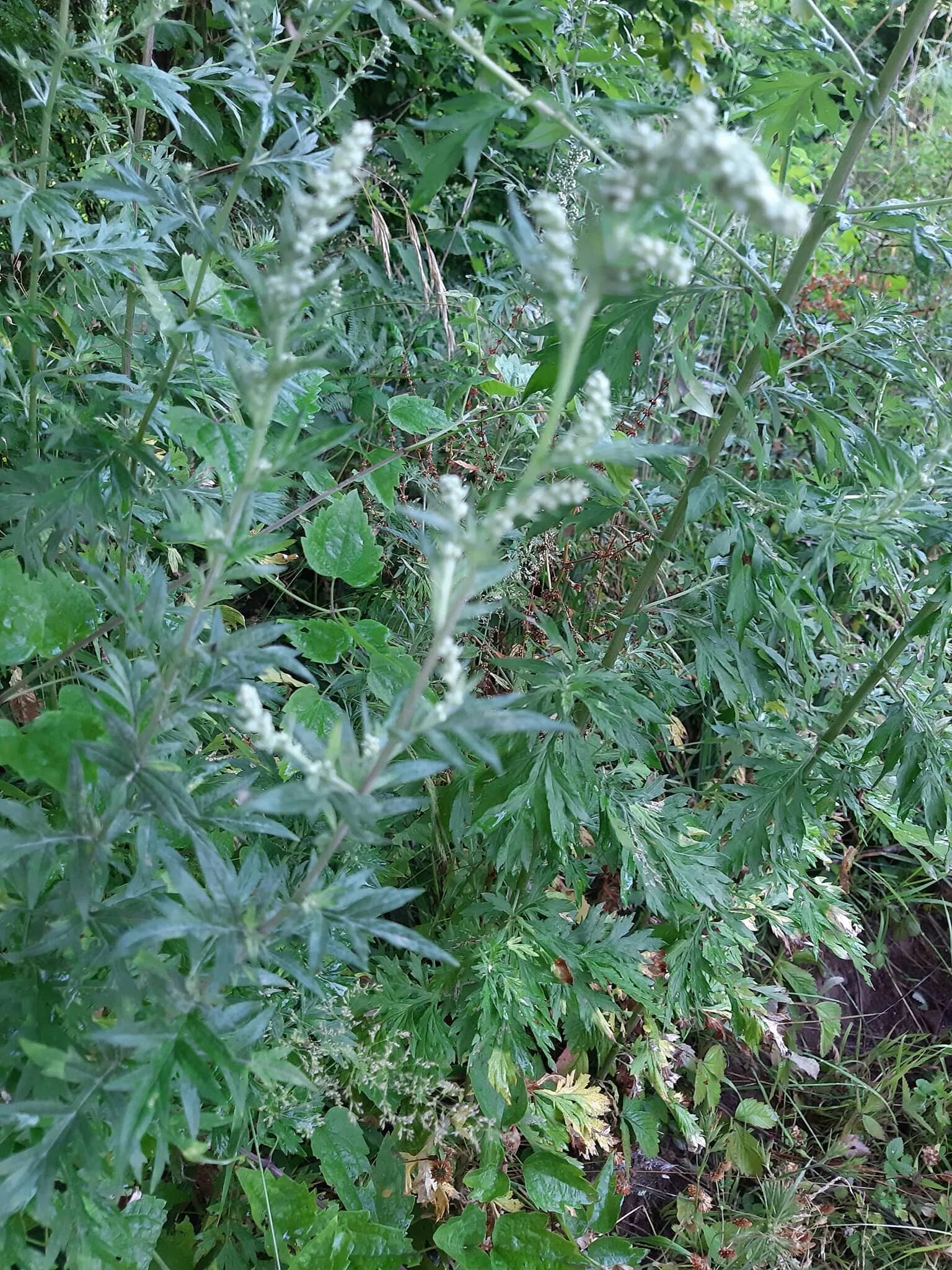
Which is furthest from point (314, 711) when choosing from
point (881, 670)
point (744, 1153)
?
point (744, 1153)

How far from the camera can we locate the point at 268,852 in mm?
1483

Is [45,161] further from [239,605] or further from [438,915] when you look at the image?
[438,915]

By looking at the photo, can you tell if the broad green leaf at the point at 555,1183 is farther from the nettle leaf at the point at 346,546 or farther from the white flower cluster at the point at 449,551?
the white flower cluster at the point at 449,551

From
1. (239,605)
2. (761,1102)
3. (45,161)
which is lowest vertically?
(761,1102)

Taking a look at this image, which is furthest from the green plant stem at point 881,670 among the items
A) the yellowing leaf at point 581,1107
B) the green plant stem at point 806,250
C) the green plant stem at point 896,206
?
the yellowing leaf at point 581,1107

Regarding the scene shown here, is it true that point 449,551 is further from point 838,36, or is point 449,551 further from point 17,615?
point 838,36

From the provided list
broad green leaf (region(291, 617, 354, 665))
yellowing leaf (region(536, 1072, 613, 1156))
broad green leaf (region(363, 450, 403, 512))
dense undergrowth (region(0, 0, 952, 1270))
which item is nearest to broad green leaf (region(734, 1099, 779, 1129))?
dense undergrowth (region(0, 0, 952, 1270))

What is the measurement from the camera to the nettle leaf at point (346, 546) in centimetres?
153

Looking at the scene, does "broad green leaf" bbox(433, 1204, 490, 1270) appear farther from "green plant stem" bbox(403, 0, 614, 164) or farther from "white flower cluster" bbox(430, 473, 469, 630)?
"green plant stem" bbox(403, 0, 614, 164)

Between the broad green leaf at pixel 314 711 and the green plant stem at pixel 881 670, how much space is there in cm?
100

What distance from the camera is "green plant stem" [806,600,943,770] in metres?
1.53

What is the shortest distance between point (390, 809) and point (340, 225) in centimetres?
56

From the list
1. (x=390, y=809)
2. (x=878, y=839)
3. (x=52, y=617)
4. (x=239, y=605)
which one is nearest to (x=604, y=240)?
(x=390, y=809)

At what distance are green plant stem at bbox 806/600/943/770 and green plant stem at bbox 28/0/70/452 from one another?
1.52m
